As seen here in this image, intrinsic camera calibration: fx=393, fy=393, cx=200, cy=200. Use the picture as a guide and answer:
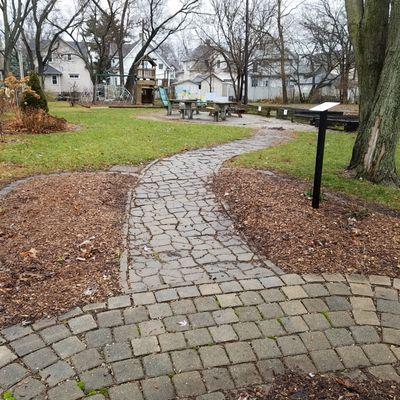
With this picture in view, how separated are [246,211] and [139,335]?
2.62 meters

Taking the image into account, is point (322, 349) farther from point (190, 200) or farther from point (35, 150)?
point (35, 150)

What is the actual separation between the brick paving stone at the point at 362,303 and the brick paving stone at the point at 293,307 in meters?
0.43

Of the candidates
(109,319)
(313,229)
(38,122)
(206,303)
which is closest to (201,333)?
(206,303)

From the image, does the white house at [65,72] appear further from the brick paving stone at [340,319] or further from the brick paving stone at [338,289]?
the brick paving stone at [340,319]

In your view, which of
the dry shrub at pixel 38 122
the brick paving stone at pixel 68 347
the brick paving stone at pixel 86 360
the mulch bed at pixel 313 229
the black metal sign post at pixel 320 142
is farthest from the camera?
the dry shrub at pixel 38 122

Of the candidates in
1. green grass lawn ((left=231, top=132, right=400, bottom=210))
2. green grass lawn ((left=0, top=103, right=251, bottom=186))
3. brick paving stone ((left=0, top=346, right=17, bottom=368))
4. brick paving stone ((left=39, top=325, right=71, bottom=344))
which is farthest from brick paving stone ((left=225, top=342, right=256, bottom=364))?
green grass lawn ((left=0, top=103, right=251, bottom=186))

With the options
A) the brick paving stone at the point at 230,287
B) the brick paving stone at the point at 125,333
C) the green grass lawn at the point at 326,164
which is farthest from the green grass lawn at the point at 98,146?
the brick paving stone at the point at 125,333

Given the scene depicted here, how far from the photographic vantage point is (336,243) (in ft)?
13.5

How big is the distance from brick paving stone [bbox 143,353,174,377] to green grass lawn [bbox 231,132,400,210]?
427cm

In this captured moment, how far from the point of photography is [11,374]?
2.40m

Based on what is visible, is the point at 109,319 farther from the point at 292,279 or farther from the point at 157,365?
the point at 292,279

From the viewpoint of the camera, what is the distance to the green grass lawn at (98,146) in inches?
307

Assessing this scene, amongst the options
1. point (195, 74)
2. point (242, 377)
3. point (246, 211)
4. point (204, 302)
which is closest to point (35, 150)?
point (246, 211)

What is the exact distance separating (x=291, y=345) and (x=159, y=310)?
1017 mm
